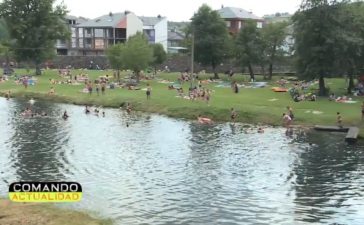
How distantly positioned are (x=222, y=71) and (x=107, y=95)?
47.7m

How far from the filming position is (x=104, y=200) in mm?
34344

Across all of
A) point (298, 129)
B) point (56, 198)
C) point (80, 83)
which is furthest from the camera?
point (80, 83)

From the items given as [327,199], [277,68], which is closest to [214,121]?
[327,199]

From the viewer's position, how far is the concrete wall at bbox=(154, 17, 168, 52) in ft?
610

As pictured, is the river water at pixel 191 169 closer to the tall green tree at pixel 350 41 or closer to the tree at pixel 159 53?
the tall green tree at pixel 350 41

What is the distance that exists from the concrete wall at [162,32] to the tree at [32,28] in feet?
195

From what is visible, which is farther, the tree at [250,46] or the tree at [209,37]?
the tree at [209,37]

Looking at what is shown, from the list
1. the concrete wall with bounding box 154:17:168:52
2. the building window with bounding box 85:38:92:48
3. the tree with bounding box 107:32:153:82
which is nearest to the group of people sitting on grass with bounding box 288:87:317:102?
the tree with bounding box 107:32:153:82

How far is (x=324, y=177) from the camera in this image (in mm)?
40906

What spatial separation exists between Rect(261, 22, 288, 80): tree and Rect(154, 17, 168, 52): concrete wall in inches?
3107

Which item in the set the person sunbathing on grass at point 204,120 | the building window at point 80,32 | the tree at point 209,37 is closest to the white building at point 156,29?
the building window at point 80,32

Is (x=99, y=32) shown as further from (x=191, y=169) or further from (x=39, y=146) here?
(x=191, y=169)

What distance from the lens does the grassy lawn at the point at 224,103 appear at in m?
65.0

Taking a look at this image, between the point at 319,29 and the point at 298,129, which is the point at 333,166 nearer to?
the point at 298,129
